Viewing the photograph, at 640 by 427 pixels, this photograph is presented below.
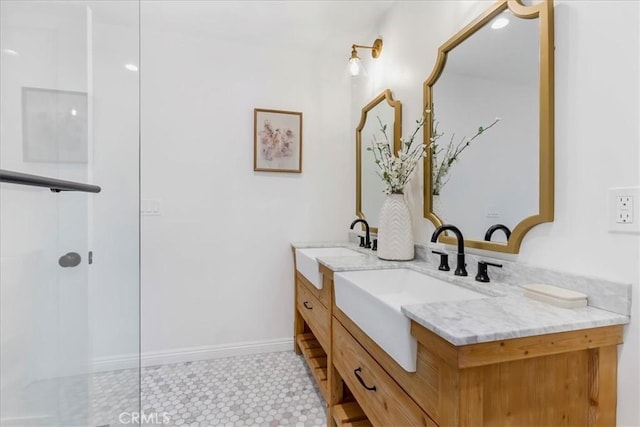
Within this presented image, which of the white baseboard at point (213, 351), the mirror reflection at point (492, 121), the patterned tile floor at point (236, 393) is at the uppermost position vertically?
the mirror reflection at point (492, 121)

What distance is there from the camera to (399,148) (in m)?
1.86

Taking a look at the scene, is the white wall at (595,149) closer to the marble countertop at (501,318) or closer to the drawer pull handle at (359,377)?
the marble countertop at (501,318)

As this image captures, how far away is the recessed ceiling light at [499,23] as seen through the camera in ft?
3.74

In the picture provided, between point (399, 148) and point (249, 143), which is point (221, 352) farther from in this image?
point (399, 148)

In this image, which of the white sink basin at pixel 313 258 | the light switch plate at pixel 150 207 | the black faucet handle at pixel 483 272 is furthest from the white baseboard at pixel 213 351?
the black faucet handle at pixel 483 272

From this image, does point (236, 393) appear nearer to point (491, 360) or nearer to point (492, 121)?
point (491, 360)

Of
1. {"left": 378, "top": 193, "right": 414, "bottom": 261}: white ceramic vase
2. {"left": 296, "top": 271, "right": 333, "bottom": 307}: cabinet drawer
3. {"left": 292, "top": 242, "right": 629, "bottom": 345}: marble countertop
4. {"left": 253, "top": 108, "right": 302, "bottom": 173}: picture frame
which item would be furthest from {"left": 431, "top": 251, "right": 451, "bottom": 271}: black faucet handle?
{"left": 253, "top": 108, "right": 302, "bottom": 173}: picture frame

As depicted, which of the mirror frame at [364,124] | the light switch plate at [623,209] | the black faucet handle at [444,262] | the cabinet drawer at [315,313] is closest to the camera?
the light switch plate at [623,209]

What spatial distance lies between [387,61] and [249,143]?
1.15 metres

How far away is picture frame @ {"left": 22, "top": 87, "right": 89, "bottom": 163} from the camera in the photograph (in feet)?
5.10

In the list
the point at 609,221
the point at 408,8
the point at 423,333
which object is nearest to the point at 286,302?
the point at 423,333

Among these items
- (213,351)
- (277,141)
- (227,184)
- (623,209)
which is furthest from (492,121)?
(213,351)

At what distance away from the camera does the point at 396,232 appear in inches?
63.0

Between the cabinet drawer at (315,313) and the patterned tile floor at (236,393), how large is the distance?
0.38 m
